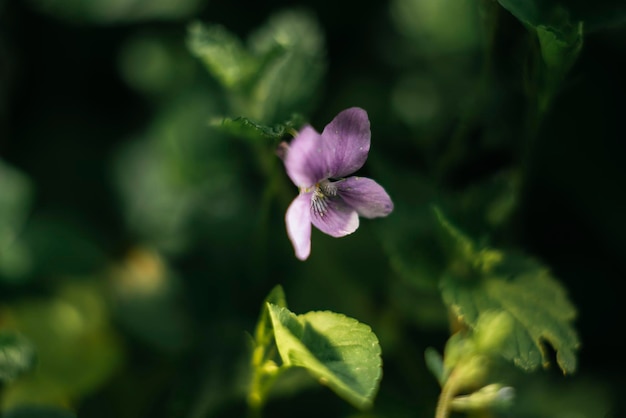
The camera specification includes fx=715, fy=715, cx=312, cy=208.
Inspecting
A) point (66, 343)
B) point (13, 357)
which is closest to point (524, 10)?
point (13, 357)

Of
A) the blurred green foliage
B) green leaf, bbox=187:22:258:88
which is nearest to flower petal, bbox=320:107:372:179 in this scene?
the blurred green foliage

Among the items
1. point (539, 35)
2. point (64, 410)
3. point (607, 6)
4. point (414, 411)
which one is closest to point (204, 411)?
point (64, 410)

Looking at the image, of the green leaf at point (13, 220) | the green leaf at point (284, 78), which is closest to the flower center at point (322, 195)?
the green leaf at point (284, 78)

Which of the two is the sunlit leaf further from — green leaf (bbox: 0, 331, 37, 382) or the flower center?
the flower center

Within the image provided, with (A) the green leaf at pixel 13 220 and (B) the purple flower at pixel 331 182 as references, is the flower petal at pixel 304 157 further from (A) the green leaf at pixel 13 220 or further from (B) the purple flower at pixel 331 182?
(A) the green leaf at pixel 13 220

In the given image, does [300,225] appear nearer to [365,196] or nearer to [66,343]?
[365,196]

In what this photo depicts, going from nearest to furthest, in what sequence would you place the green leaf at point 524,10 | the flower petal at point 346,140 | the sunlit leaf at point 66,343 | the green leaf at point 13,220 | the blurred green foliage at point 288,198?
1. the flower petal at point 346,140
2. the green leaf at point 524,10
3. the blurred green foliage at point 288,198
4. the sunlit leaf at point 66,343
5. the green leaf at point 13,220
